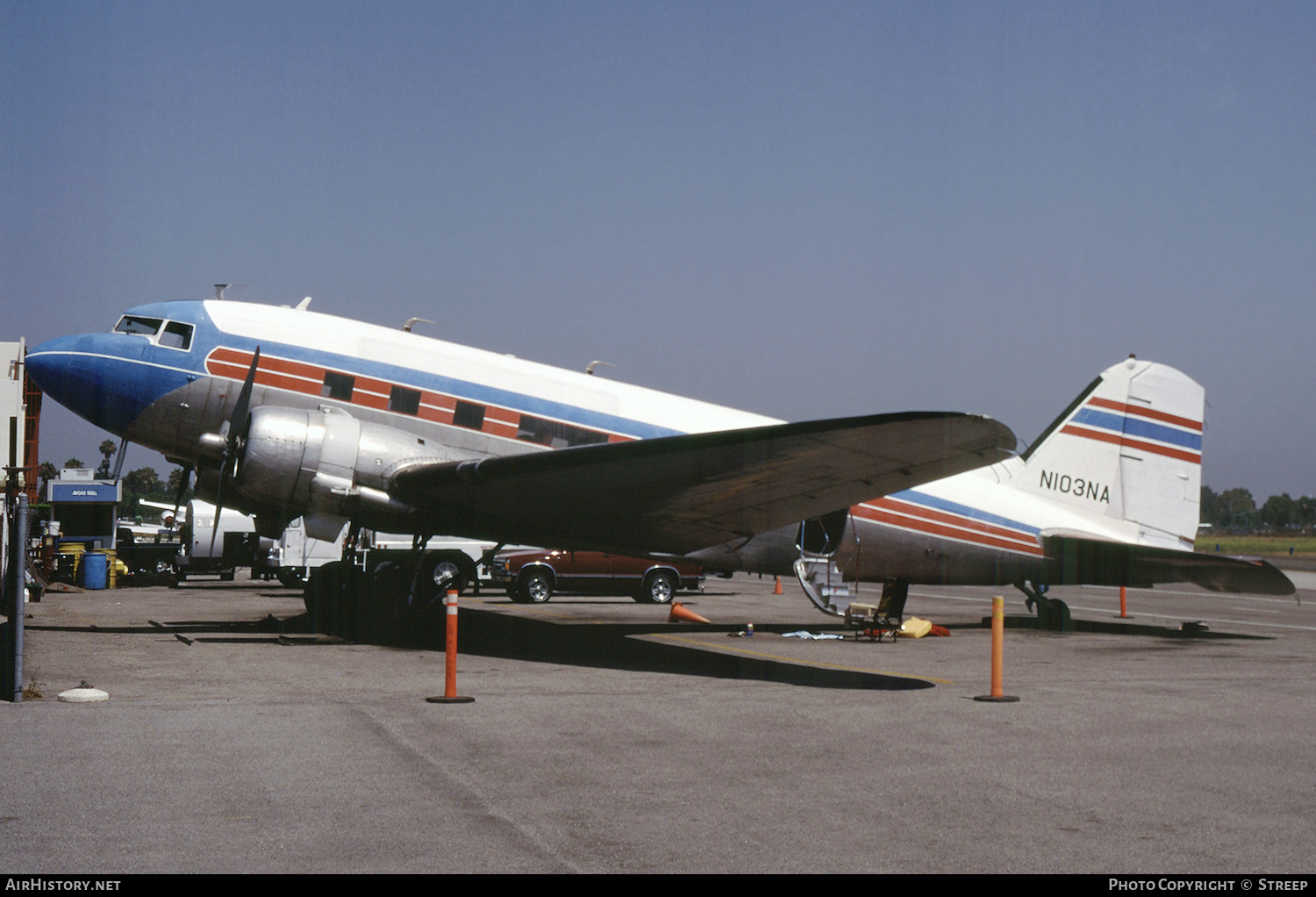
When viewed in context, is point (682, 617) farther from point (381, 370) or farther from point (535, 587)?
point (381, 370)

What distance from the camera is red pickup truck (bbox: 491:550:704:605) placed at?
27078 mm

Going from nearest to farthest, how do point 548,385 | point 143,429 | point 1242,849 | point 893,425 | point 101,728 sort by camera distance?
point 1242,849 < point 101,728 < point 893,425 < point 143,429 < point 548,385

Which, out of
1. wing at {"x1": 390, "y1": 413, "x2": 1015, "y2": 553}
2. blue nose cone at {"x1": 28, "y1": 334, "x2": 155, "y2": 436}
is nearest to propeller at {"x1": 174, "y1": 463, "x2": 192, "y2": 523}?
blue nose cone at {"x1": 28, "y1": 334, "x2": 155, "y2": 436}

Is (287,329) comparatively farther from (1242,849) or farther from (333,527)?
(1242,849)

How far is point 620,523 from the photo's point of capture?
49.9 ft

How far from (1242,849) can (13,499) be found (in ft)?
34.2

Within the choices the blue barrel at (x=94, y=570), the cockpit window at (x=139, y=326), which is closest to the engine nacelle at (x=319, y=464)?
the cockpit window at (x=139, y=326)

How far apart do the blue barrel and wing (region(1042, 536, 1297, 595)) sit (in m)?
27.3

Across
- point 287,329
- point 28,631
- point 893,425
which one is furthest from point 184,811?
point 28,631

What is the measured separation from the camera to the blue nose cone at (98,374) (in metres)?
15.9

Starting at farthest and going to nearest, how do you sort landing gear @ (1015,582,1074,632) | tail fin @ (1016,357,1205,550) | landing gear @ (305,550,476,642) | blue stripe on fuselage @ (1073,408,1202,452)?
1. landing gear @ (1015,582,1074,632)
2. blue stripe on fuselage @ (1073,408,1202,452)
3. tail fin @ (1016,357,1205,550)
4. landing gear @ (305,550,476,642)

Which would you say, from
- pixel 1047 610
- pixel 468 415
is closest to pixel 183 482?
pixel 468 415

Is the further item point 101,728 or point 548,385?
point 548,385

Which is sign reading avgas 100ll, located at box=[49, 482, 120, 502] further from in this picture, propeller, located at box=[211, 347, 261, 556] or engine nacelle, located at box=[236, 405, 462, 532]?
engine nacelle, located at box=[236, 405, 462, 532]
